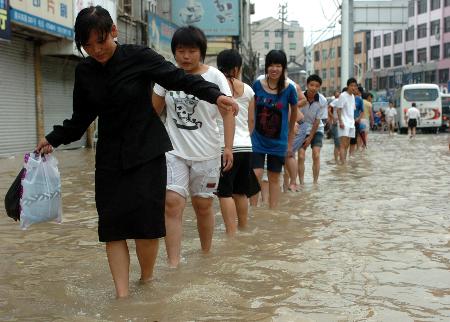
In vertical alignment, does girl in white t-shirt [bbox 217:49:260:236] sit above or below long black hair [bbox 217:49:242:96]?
below

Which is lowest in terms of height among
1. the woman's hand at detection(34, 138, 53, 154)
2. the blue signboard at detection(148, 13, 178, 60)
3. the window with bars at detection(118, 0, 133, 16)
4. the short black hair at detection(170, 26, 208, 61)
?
the woman's hand at detection(34, 138, 53, 154)

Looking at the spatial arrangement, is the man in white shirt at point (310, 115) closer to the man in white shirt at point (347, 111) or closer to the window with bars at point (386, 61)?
the man in white shirt at point (347, 111)

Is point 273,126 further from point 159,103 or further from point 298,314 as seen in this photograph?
point 298,314

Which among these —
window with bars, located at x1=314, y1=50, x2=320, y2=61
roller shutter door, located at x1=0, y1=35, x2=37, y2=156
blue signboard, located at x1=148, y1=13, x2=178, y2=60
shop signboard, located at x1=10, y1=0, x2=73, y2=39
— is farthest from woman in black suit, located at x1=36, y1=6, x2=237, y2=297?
window with bars, located at x1=314, y1=50, x2=320, y2=61

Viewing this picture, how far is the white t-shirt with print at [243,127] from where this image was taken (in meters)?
5.11

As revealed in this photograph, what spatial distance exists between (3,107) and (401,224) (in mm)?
11352

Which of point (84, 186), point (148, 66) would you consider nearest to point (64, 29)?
point (84, 186)

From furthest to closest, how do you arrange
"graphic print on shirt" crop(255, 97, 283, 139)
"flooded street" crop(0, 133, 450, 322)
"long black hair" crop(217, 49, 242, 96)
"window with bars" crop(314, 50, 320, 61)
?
1. "window with bars" crop(314, 50, 320, 61)
2. "graphic print on shirt" crop(255, 97, 283, 139)
3. "long black hair" crop(217, 49, 242, 96)
4. "flooded street" crop(0, 133, 450, 322)

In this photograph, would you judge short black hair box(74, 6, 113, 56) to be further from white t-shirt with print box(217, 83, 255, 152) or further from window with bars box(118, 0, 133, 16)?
window with bars box(118, 0, 133, 16)

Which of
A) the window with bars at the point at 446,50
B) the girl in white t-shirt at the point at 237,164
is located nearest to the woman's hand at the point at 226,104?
the girl in white t-shirt at the point at 237,164

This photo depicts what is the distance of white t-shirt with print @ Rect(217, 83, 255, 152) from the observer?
511cm

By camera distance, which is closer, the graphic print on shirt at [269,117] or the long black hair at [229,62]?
the long black hair at [229,62]

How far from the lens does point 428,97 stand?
35.7 m

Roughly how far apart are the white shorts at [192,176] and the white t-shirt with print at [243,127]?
89 centimetres
